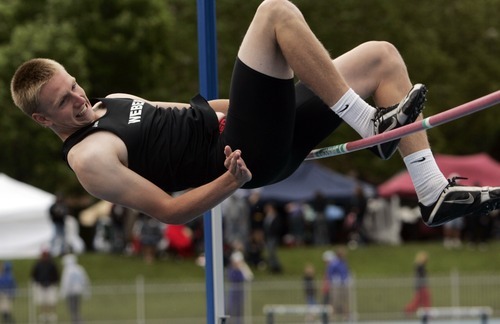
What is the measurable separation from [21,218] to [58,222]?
28.5 inches

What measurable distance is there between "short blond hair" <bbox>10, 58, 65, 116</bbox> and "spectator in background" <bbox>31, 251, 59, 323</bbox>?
13480 mm

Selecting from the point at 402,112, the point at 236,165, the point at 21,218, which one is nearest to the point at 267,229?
the point at 21,218

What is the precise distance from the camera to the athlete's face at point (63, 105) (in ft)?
17.3

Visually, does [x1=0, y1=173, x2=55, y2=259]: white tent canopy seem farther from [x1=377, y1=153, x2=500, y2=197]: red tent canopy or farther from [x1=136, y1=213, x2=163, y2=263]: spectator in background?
[x1=377, y1=153, x2=500, y2=197]: red tent canopy

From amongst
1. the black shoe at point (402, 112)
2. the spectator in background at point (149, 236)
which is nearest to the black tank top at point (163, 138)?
the black shoe at point (402, 112)

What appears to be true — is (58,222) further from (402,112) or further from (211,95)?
(402,112)

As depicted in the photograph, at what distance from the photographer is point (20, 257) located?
24.2 metres

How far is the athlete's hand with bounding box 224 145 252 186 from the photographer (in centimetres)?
496

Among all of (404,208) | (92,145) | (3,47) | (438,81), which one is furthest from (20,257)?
(92,145)

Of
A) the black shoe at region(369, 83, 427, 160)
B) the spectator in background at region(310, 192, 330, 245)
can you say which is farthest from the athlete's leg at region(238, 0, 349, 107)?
the spectator in background at region(310, 192, 330, 245)

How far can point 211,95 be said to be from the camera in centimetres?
637

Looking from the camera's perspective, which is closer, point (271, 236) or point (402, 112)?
point (402, 112)

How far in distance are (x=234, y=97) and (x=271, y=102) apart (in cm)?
17

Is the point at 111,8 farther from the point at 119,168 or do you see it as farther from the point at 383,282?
the point at 119,168
